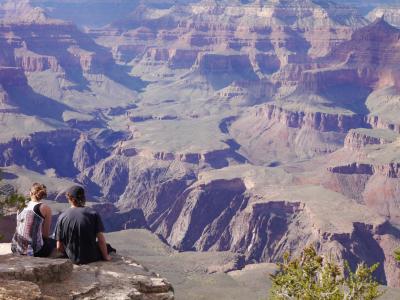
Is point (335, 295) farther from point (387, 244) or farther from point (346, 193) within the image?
point (346, 193)

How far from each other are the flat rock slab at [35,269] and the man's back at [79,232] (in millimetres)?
1219

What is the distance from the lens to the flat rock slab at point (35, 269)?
17.9m

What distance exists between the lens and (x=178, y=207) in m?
130

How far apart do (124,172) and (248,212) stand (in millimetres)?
52130

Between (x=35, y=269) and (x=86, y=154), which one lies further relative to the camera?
(x=86, y=154)

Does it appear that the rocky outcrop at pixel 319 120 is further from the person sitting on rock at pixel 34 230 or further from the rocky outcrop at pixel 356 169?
the person sitting on rock at pixel 34 230

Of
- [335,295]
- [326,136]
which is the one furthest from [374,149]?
[335,295]

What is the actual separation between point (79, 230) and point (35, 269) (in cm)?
216

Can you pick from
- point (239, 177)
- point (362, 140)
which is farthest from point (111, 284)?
point (362, 140)

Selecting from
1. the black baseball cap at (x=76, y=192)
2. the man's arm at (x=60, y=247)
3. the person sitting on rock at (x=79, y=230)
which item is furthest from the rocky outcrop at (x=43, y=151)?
the black baseball cap at (x=76, y=192)

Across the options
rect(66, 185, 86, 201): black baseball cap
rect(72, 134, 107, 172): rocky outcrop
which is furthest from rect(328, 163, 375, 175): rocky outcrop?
rect(66, 185, 86, 201): black baseball cap

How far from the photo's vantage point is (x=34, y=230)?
66.3 ft

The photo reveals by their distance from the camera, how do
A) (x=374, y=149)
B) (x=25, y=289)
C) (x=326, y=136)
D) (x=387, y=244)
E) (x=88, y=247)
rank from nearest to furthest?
1. (x=25, y=289)
2. (x=88, y=247)
3. (x=387, y=244)
4. (x=374, y=149)
5. (x=326, y=136)

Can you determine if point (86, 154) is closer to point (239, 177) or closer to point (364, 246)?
point (239, 177)
